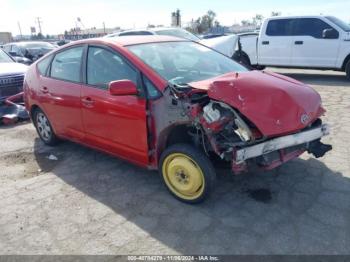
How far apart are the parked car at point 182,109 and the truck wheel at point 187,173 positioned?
0.01 meters

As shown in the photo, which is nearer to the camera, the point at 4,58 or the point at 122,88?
the point at 122,88

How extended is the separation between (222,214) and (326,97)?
19.0ft

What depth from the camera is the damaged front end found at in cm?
314

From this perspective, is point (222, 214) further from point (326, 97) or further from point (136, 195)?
point (326, 97)

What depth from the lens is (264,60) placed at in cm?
1168

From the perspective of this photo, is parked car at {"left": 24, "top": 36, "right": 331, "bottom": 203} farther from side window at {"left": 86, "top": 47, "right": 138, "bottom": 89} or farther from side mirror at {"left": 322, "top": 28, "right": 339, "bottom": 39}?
side mirror at {"left": 322, "top": 28, "right": 339, "bottom": 39}

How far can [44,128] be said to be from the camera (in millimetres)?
5574

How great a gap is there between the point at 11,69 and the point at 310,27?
28.0 ft

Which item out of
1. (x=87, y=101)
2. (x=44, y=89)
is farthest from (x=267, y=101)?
(x=44, y=89)

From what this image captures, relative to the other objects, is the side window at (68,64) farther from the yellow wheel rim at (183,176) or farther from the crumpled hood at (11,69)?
the crumpled hood at (11,69)

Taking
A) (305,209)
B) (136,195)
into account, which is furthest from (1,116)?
(305,209)

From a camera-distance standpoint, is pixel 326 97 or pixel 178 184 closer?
pixel 178 184

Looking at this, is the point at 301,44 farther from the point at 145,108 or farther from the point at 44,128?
the point at 145,108

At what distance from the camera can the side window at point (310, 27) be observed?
33.4 feet
